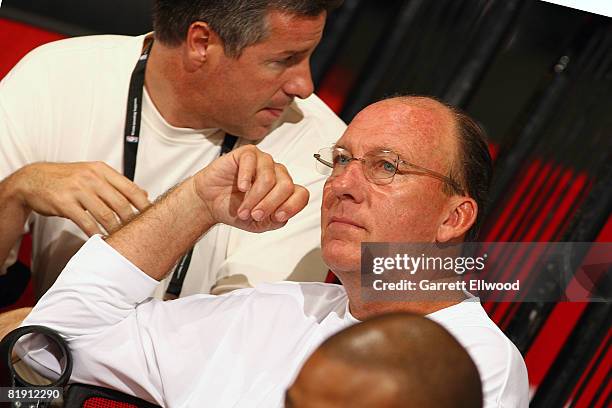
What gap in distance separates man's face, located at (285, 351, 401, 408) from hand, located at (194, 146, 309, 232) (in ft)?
2.61

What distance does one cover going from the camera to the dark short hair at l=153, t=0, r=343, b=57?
2388 mm

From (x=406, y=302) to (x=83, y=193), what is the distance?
76 centimetres

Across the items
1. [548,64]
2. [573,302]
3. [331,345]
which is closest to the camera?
[331,345]

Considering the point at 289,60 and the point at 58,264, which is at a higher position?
the point at 289,60

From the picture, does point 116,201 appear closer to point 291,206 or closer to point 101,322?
point 101,322

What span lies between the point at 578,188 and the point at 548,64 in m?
0.35

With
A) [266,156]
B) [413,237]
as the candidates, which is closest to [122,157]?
[266,156]

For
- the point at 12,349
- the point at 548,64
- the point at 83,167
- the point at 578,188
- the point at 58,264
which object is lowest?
the point at 58,264

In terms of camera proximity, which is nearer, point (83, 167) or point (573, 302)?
point (83, 167)

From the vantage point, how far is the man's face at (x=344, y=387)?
1.09 meters

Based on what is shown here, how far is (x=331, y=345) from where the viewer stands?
1133 mm

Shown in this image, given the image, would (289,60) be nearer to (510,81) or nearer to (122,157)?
(122,157)

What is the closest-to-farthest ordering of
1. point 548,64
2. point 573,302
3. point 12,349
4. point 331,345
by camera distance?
point 331,345, point 12,349, point 573,302, point 548,64

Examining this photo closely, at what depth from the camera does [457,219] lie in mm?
1946
